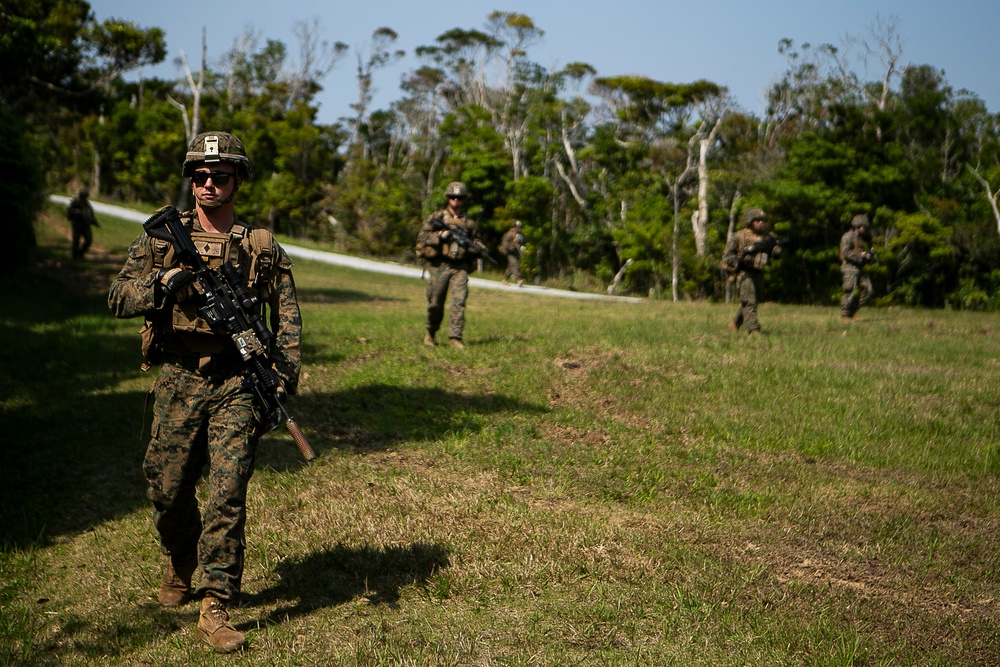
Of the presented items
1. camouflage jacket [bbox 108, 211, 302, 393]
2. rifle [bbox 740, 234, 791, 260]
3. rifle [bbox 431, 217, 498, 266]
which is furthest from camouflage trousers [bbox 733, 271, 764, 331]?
camouflage jacket [bbox 108, 211, 302, 393]

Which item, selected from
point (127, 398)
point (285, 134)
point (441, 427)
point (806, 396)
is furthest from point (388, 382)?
point (285, 134)

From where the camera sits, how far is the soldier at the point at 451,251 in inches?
508

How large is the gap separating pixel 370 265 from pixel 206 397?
33.6m

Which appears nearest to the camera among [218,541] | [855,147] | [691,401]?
[218,541]

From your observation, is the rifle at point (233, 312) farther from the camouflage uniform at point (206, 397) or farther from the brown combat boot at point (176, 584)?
the brown combat boot at point (176, 584)

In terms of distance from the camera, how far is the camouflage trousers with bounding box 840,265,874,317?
731 inches

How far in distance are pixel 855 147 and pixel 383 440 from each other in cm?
2841

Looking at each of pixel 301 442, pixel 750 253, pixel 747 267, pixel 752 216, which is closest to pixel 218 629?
pixel 301 442

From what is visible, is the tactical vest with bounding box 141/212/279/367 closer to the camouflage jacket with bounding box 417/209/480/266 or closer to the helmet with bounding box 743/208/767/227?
the camouflage jacket with bounding box 417/209/480/266

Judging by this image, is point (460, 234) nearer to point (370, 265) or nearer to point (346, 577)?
point (346, 577)

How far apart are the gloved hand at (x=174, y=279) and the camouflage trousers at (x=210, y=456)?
0.49m

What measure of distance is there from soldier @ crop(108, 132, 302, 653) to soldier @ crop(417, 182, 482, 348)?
7.70 m

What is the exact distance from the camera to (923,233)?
31.0 m

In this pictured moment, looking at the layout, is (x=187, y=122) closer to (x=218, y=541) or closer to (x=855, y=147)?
(x=855, y=147)
